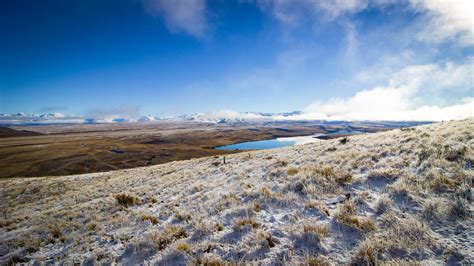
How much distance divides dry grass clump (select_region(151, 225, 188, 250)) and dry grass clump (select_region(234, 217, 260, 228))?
1744mm

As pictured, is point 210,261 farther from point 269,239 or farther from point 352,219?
point 352,219

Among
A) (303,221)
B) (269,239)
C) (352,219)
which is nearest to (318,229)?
(303,221)

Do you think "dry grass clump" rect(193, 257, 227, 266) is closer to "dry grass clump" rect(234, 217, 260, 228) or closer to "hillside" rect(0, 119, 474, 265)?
"hillside" rect(0, 119, 474, 265)

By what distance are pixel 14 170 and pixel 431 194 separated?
104 meters

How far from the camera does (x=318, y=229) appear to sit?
213 inches

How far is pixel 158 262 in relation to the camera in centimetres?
550

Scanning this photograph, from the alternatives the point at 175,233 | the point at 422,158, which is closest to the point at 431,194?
the point at 422,158

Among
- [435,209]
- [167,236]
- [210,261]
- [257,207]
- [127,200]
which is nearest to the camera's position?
[210,261]

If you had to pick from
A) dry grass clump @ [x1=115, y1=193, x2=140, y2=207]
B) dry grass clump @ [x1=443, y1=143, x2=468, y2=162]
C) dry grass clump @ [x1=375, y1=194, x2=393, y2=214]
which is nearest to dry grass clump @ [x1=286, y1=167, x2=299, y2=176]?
dry grass clump @ [x1=375, y1=194, x2=393, y2=214]

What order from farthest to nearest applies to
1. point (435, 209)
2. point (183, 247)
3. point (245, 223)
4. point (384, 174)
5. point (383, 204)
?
point (384, 174) → point (245, 223) → point (383, 204) → point (183, 247) → point (435, 209)

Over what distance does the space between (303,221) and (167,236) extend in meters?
4.34

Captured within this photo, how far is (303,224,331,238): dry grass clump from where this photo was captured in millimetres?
5262

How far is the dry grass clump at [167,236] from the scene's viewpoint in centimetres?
637

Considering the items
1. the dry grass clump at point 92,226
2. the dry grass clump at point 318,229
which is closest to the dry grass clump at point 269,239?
the dry grass clump at point 318,229
